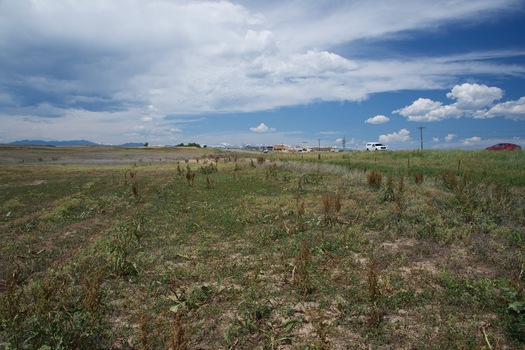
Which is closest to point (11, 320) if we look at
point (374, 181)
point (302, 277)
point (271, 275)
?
point (271, 275)

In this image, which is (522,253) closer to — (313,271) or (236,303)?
(313,271)

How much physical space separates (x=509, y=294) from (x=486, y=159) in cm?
3050

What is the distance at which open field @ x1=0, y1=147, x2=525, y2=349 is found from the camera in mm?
5180

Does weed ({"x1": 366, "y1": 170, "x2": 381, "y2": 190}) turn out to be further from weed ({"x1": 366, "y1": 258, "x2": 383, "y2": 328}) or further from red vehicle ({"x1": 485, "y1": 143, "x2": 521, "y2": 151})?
red vehicle ({"x1": 485, "y1": 143, "x2": 521, "y2": 151})

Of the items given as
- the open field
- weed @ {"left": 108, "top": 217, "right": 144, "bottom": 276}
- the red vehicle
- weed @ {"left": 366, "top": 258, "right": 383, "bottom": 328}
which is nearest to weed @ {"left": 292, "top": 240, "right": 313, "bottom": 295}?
the open field

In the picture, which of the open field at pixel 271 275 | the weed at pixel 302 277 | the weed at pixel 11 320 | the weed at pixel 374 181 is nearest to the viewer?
the weed at pixel 11 320

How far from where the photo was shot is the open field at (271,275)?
5180mm

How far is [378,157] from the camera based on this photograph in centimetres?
4338

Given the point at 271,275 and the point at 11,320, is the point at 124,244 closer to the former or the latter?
the point at 11,320

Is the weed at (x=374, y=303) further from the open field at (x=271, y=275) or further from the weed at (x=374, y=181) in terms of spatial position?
the weed at (x=374, y=181)

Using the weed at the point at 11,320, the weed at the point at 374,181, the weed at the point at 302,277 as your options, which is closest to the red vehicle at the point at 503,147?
the weed at the point at 374,181

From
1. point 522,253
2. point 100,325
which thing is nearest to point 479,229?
point 522,253

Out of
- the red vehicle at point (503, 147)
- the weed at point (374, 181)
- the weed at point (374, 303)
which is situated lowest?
the weed at point (374, 303)

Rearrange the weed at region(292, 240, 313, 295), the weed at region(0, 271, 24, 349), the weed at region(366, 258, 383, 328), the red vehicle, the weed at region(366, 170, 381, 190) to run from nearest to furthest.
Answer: the weed at region(0, 271, 24, 349), the weed at region(366, 258, 383, 328), the weed at region(292, 240, 313, 295), the weed at region(366, 170, 381, 190), the red vehicle
